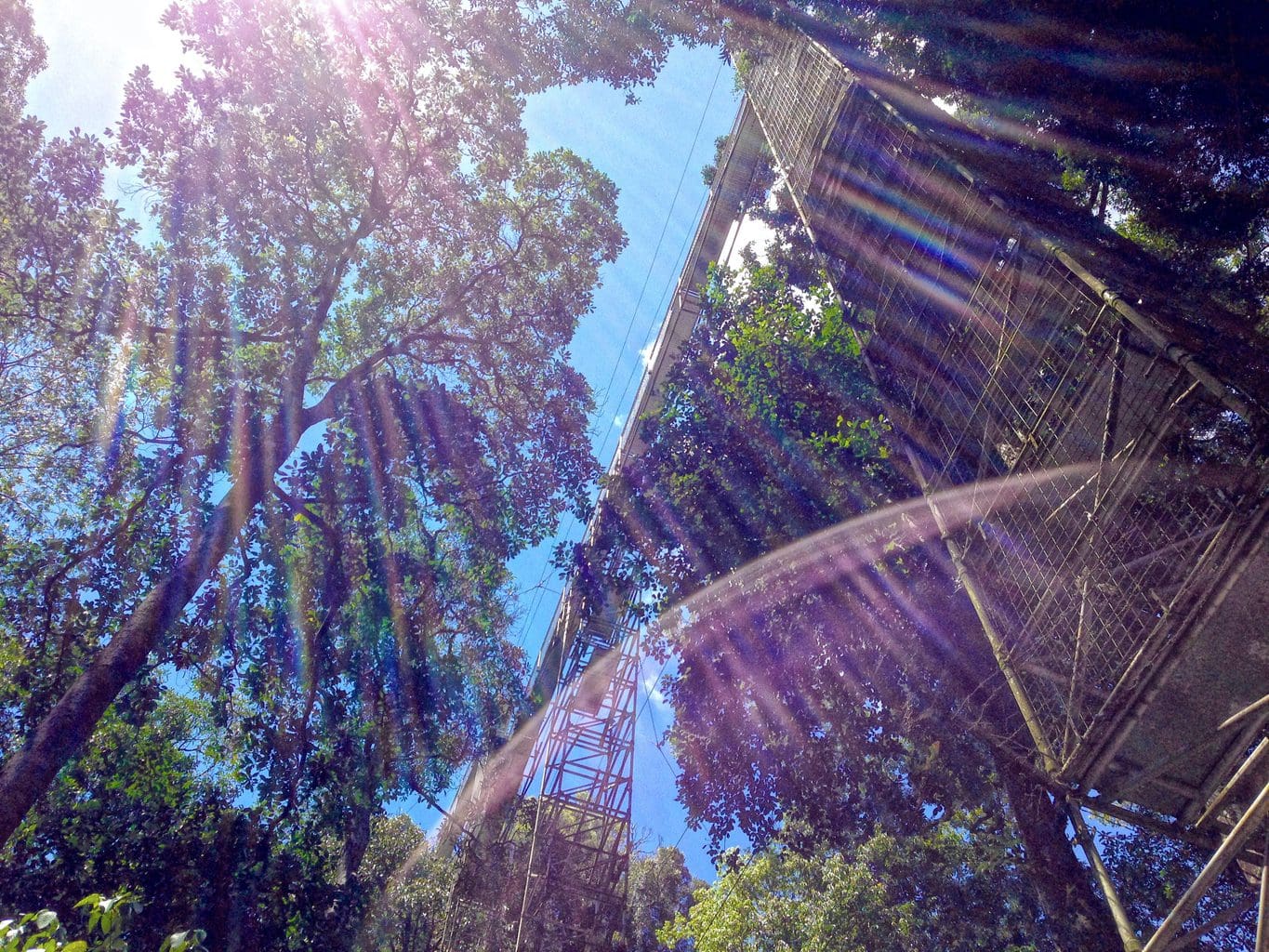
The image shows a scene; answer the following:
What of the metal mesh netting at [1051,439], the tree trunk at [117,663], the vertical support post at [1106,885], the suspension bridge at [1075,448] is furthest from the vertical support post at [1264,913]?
the tree trunk at [117,663]

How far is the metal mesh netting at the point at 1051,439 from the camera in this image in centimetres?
439

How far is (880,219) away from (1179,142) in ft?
10.5

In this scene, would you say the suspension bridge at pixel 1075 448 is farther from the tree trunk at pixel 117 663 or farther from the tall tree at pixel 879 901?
the tree trunk at pixel 117 663

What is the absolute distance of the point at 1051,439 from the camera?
544cm

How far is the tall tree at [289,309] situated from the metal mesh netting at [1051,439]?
541 cm

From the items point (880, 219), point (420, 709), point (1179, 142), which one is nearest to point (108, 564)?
point (420, 709)

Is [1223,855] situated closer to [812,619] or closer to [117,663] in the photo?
A: [812,619]

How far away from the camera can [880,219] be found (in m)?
9.02

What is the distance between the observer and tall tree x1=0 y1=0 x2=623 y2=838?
863cm

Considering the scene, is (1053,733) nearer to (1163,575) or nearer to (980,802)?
(1163,575)

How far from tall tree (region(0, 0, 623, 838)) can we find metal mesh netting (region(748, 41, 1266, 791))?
5.41m

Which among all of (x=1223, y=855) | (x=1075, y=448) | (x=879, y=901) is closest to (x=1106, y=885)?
(x=1223, y=855)

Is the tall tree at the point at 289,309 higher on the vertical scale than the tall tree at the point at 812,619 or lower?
higher

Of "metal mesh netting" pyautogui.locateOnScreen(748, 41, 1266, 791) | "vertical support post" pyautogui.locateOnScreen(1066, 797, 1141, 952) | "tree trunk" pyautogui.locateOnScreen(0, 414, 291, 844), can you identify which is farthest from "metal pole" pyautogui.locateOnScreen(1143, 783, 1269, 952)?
"tree trunk" pyautogui.locateOnScreen(0, 414, 291, 844)
